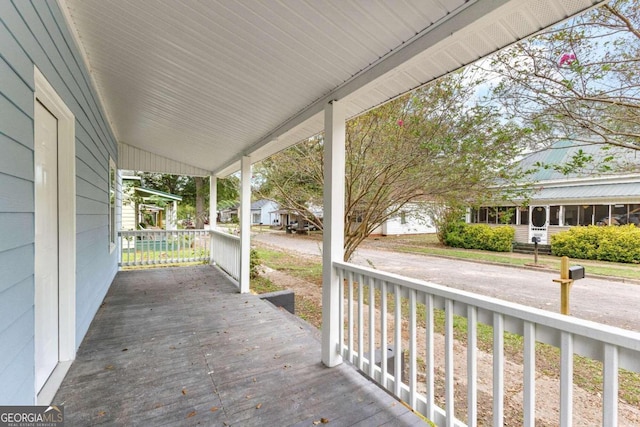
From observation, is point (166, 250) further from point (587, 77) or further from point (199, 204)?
point (587, 77)

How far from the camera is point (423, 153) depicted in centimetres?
411

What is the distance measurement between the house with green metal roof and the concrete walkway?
1147 mm

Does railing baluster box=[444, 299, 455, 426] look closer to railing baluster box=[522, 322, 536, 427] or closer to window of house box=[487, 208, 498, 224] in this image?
railing baluster box=[522, 322, 536, 427]

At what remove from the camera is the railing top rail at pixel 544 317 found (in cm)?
107

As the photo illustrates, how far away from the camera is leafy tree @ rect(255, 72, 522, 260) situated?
3590 mm

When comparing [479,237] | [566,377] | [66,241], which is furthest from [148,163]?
[479,237]

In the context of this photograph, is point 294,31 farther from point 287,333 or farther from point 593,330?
point 287,333

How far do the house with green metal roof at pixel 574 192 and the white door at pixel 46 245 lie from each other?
4.26 metres

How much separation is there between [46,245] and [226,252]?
414cm

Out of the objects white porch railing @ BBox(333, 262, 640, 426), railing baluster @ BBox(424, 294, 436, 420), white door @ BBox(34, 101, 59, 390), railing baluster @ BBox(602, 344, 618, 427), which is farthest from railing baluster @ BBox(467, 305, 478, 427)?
white door @ BBox(34, 101, 59, 390)

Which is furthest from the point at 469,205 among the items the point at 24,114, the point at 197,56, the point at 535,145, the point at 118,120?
the point at 118,120

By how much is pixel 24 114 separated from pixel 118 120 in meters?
4.01

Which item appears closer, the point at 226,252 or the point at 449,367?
the point at 449,367

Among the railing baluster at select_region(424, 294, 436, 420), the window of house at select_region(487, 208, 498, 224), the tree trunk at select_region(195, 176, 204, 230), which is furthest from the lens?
the tree trunk at select_region(195, 176, 204, 230)
